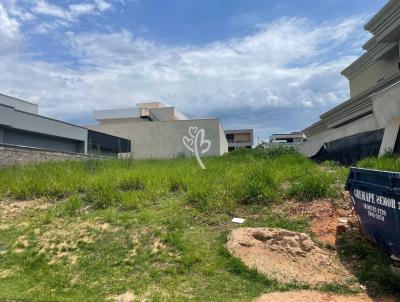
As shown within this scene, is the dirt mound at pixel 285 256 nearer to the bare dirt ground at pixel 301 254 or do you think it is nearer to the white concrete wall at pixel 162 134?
the bare dirt ground at pixel 301 254

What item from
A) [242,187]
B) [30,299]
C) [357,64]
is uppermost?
[357,64]

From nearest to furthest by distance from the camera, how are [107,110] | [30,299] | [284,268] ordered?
[30,299] → [284,268] → [107,110]

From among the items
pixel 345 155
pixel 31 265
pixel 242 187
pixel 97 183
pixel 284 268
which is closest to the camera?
pixel 284 268

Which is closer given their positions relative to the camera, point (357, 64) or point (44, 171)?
point (44, 171)

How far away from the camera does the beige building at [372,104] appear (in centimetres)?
1461

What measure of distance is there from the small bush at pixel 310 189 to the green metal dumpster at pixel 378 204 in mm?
1968

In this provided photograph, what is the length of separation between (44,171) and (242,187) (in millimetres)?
7281

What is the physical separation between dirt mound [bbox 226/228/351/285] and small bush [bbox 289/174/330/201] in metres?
2.09

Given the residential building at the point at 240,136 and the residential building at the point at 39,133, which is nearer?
the residential building at the point at 39,133

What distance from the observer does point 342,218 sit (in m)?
8.18

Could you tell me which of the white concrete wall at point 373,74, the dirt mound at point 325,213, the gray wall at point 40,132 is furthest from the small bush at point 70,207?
the white concrete wall at point 373,74

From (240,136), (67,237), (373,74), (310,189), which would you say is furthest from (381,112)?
(240,136)

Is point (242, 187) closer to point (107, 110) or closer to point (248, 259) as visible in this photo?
point (248, 259)

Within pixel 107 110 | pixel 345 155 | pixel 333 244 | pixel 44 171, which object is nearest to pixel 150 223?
pixel 333 244
